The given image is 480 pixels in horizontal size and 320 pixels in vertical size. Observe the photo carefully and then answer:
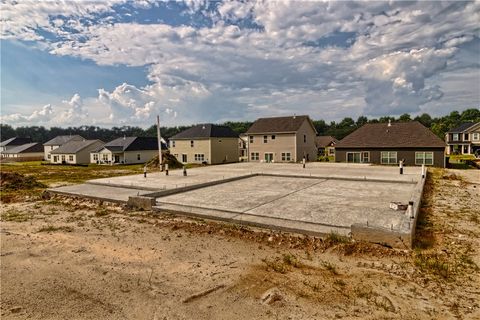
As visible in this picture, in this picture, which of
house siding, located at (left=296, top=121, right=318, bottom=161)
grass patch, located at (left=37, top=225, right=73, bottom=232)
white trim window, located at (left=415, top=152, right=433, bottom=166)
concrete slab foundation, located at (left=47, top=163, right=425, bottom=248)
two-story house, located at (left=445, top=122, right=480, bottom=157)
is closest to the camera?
concrete slab foundation, located at (left=47, top=163, right=425, bottom=248)

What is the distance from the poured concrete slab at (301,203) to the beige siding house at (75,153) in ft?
149

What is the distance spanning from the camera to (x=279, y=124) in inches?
1670

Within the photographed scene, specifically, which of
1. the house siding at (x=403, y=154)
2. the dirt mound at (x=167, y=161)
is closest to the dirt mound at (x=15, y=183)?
the dirt mound at (x=167, y=161)

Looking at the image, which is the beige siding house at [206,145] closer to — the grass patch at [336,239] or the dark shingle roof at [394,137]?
the dark shingle roof at [394,137]

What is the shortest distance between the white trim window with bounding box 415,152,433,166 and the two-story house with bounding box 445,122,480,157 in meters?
28.5

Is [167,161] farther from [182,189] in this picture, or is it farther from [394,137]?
[394,137]

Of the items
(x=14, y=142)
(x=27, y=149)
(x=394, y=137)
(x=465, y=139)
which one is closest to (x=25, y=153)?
(x=27, y=149)

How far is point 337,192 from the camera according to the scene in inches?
573

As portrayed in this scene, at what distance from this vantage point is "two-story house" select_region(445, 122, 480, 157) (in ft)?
179

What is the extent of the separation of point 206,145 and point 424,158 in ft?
92.4

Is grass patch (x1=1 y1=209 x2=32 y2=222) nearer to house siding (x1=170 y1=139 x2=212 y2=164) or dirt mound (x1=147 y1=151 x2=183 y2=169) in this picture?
dirt mound (x1=147 y1=151 x2=183 y2=169)

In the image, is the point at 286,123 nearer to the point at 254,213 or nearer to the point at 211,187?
the point at 211,187

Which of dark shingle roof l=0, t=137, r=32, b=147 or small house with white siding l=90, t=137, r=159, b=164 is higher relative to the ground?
dark shingle roof l=0, t=137, r=32, b=147

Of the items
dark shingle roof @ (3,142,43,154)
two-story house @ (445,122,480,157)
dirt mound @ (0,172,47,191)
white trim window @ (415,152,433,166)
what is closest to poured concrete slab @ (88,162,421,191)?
dirt mound @ (0,172,47,191)
